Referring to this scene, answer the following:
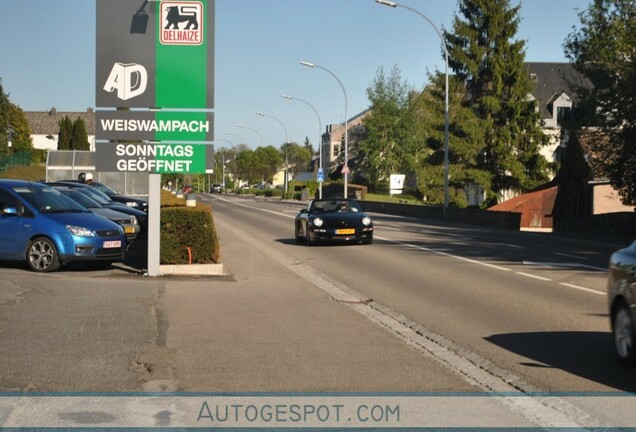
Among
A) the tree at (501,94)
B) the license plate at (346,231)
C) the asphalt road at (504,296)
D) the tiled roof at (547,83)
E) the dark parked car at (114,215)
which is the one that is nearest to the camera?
the asphalt road at (504,296)

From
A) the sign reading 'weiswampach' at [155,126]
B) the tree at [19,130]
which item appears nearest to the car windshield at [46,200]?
Answer: the sign reading 'weiswampach' at [155,126]

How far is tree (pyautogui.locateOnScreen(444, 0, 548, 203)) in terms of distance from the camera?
5919 cm

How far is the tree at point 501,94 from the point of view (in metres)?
59.2

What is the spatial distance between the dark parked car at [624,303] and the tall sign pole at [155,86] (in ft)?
30.0

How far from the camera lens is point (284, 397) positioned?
22.7 feet

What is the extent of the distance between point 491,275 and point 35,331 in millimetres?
9494

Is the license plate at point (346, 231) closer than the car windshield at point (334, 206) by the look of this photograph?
Yes

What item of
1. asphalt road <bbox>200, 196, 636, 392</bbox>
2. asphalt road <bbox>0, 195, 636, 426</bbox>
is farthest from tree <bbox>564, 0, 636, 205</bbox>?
asphalt road <bbox>0, 195, 636, 426</bbox>

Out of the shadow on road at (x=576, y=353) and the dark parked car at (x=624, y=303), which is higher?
the dark parked car at (x=624, y=303)

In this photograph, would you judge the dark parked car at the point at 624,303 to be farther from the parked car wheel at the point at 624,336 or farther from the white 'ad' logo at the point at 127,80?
the white 'ad' logo at the point at 127,80

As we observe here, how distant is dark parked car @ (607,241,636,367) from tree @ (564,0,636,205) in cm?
2480

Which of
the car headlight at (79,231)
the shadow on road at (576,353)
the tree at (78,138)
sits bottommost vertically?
the shadow on road at (576,353)

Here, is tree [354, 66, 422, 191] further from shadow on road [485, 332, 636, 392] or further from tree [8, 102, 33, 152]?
shadow on road [485, 332, 636, 392]

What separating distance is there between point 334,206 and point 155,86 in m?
11.1
